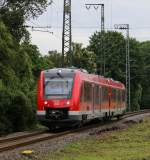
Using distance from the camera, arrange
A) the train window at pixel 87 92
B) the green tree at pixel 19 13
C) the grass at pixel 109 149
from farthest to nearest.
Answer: the green tree at pixel 19 13
the train window at pixel 87 92
the grass at pixel 109 149

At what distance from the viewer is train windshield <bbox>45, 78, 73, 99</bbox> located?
1209 inches

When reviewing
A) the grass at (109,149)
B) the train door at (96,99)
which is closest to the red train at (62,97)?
the train door at (96,99)

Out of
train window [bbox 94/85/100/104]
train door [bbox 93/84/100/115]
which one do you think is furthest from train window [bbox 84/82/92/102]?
train window [bbox 94/85/100/104]

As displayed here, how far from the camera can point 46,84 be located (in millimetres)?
31125

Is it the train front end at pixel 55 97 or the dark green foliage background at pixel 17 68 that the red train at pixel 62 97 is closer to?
the train front end at pixel 55 97

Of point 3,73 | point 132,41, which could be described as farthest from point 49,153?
point 132,41

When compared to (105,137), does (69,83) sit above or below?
above

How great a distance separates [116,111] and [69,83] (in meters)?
15.5

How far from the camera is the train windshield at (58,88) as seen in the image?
101 feet

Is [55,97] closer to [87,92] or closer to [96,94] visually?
[87,92]

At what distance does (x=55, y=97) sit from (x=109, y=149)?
404 inches

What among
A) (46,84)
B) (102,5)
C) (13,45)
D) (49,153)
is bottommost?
(49,153)

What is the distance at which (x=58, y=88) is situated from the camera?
30.9 m

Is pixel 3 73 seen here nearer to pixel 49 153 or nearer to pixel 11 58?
pixel 11 58
